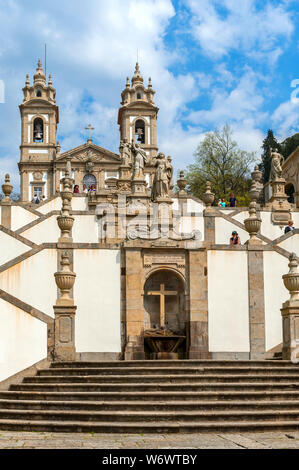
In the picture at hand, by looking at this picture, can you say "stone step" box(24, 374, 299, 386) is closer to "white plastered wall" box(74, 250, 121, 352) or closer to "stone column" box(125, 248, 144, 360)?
"stone column" box(125, 248, 144, 360)

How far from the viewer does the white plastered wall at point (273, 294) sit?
61.1ft

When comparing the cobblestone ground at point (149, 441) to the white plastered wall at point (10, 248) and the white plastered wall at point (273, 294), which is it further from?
the white plastered wall at point (10, 248)

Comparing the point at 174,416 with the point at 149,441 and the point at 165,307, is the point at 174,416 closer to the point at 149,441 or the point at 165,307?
the point at 149,441

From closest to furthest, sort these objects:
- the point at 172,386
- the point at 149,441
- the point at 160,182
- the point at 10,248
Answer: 1. the point at 149,441
2. the point at 172,386
3. the point at 160,182
4. the point at 10,248

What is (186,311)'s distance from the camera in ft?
60.9

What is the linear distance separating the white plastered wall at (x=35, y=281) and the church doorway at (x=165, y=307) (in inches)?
Result: 106

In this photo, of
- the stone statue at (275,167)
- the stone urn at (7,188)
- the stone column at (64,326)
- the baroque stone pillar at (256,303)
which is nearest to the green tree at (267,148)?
the stone statue at (275,167)

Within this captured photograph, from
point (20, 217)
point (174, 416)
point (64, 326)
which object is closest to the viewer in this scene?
point (174, 416)

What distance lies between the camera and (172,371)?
1407cm

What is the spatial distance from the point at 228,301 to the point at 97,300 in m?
3.58

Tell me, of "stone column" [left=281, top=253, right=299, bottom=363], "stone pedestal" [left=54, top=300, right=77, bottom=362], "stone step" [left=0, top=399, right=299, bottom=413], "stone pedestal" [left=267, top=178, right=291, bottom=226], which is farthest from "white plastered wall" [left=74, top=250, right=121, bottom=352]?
"stone pedestal" [left=267, top=178, right=291, bottom=226]

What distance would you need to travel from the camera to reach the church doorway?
18669 mm

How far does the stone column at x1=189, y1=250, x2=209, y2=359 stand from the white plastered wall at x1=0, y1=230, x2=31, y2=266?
6418mm

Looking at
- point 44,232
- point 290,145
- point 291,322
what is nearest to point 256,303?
point 291,322
